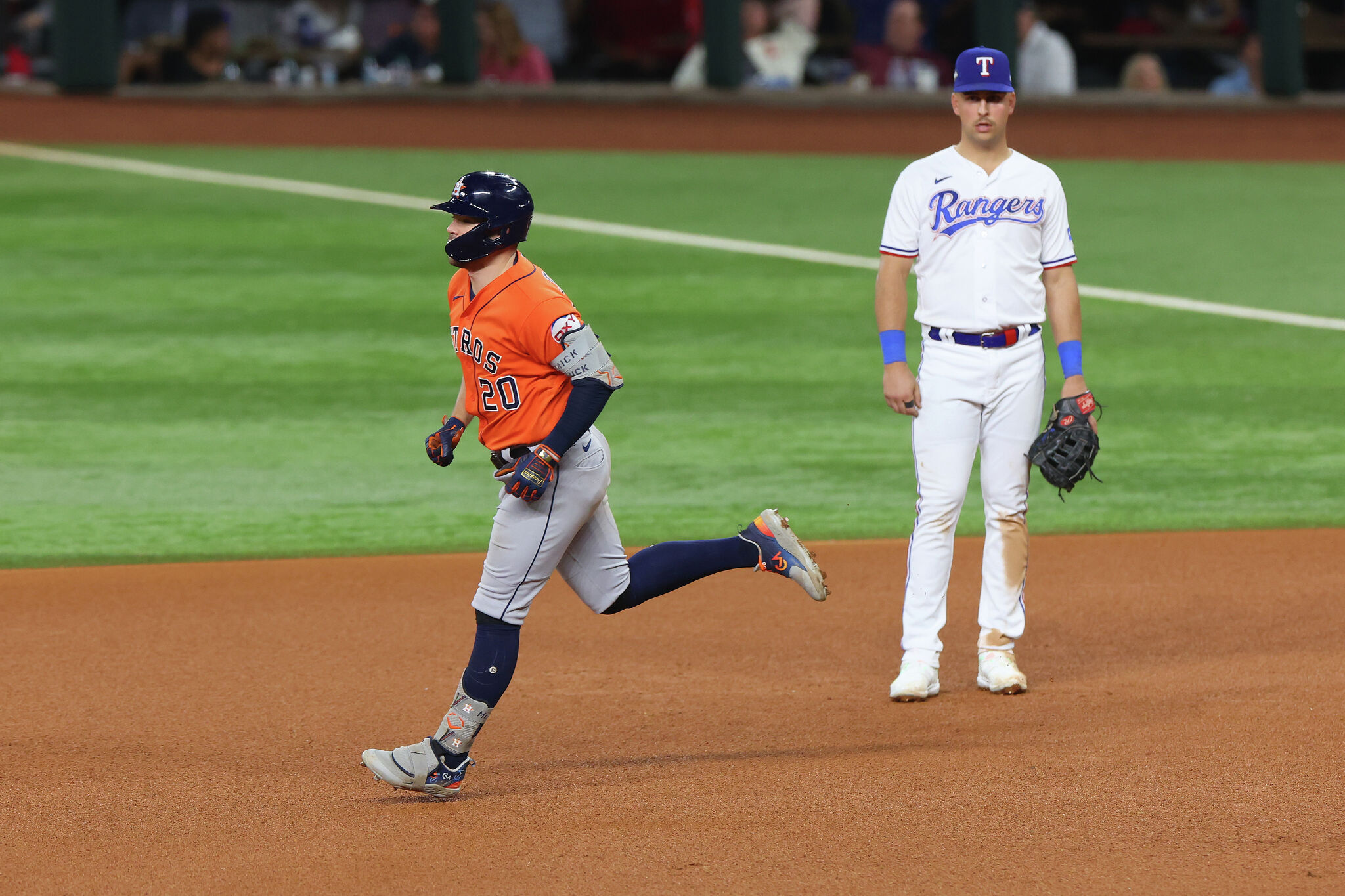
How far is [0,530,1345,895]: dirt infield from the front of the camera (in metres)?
3.99

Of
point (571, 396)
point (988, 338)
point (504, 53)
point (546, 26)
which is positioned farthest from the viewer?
point (546, 26)

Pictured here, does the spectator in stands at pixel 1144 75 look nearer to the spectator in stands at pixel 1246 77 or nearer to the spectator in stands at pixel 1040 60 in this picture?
the spectator in stands at pixel 1246 77

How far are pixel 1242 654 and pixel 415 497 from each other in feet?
12.6

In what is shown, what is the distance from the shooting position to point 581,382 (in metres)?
4.32

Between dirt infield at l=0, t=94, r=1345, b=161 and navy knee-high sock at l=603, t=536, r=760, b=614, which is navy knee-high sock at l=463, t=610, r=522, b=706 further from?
dirt infield at l=0, t=94, r=1345, b=161

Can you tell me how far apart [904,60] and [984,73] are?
1242cm

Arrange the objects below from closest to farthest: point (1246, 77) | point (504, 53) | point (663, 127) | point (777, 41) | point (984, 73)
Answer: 1. point (984, 73)
2. point (1246, 77)
3. point (777, 41)
4. point (663, 127)
5. point (504, 53)

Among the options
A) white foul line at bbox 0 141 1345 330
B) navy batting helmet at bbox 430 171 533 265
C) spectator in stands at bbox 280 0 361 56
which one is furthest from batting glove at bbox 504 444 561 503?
spectator in stands at bbox 280 0 361 56

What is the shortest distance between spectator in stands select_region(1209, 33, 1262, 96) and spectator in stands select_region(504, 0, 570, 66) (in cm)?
667

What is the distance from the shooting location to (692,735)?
4.96 m

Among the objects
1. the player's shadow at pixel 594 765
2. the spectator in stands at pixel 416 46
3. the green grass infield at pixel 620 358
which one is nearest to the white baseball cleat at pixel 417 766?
the player's shadow at pixel 594 765

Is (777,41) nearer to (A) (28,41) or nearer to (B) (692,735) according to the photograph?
(A) (28,41)

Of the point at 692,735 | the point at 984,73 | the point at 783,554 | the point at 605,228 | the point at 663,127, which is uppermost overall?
the point at 984,73

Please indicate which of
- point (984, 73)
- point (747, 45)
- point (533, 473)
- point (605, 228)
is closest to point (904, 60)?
point (747, 45)
